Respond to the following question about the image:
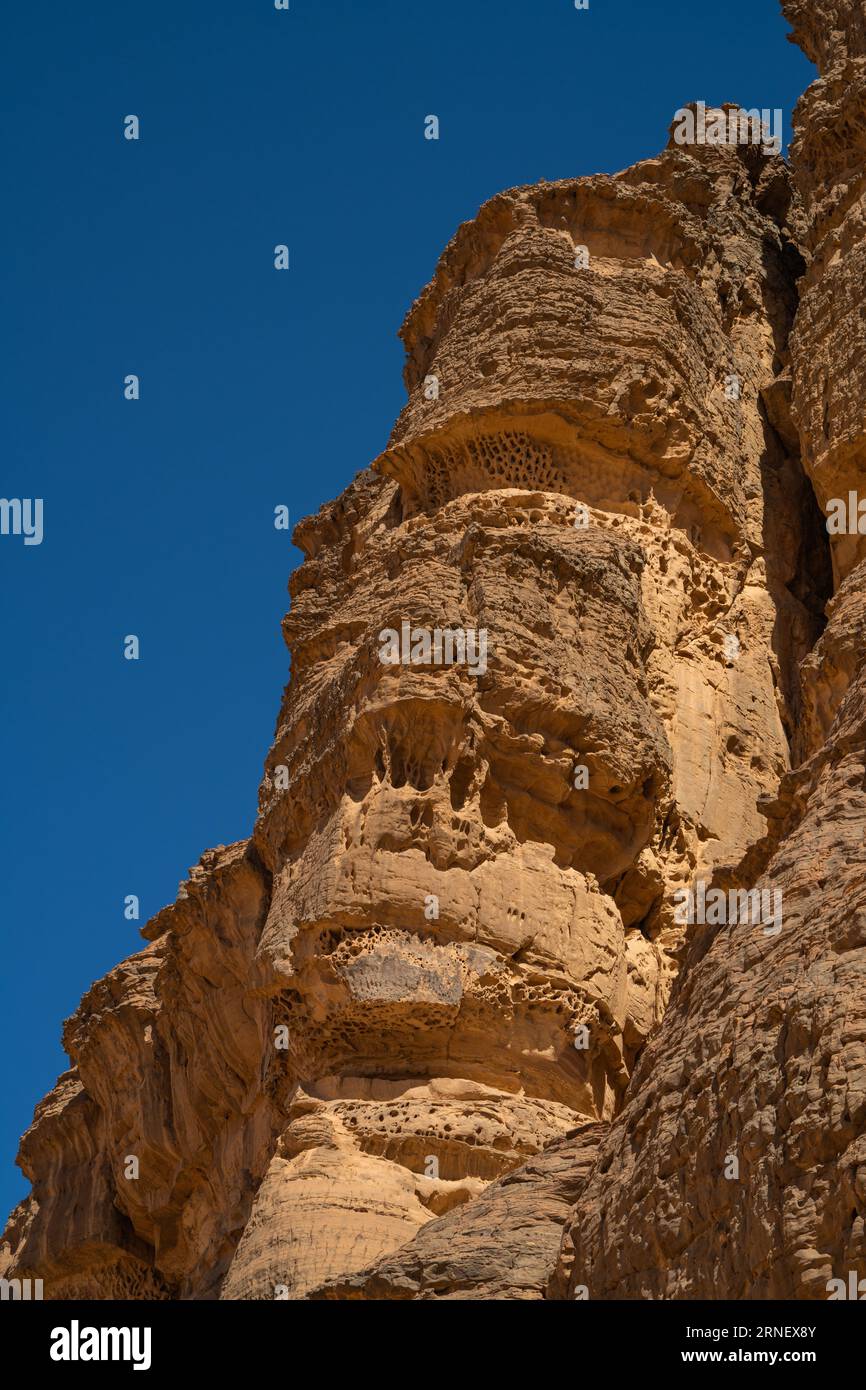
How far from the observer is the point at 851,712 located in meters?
11.1

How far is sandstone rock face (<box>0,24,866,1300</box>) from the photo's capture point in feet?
31.9

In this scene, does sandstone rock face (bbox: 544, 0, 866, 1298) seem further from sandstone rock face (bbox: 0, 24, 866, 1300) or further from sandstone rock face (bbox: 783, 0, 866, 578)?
sandstone rock face (bbox: 783, 0, 866, 578)

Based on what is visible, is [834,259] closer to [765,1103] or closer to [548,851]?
[548,851]

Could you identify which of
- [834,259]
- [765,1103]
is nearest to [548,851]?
[834,259]

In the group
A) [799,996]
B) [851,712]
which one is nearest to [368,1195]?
[851,712]

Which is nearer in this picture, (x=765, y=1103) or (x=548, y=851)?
(x=765, y=1103)

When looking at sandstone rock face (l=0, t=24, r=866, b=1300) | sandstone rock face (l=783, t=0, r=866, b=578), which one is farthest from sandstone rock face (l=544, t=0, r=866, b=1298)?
sandstone rock face (l=783, t=0, r=866, b=578)

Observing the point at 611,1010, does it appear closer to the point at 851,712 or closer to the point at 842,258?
the point at 851,712

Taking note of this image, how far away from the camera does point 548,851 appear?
16.7 m

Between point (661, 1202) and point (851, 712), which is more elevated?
point (851, 712)

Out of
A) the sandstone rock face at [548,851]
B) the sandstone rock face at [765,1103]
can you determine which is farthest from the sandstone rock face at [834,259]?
the sandstone rock face at [765,1103]

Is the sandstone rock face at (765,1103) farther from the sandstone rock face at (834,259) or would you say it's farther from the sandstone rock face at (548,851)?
the sandstone rock face at (834,259)

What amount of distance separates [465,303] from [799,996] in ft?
44.7

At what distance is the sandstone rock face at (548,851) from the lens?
9711 millimetres
